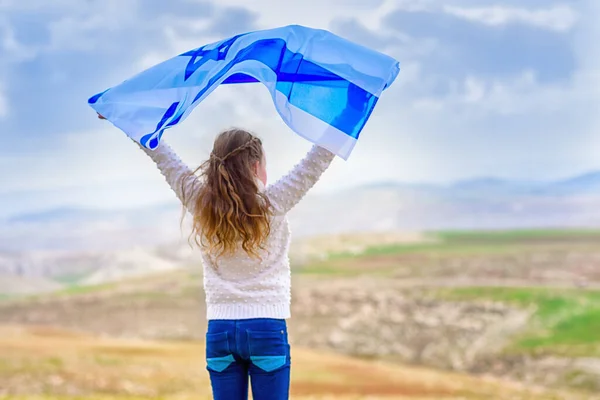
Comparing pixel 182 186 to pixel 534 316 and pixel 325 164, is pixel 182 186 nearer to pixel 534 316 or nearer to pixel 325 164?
pixel 325 164

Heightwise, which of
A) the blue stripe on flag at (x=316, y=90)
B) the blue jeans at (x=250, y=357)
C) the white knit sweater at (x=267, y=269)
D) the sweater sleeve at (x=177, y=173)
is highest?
the blue stripe on flag at (x=316, y=90)

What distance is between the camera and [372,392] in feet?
17.2

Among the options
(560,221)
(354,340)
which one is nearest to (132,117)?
(354,340)

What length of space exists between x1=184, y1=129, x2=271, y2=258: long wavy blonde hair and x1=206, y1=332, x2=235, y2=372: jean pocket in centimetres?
18

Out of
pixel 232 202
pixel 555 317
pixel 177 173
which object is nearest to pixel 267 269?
pixel 232 202

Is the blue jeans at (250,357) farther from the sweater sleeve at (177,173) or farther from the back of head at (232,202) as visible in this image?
the sweater sleeve at (177,173)

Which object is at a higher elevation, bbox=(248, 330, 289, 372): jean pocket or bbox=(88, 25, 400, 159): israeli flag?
bbox=(88, 25, 400, 159): israeli flag

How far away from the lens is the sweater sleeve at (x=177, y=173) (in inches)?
72.9

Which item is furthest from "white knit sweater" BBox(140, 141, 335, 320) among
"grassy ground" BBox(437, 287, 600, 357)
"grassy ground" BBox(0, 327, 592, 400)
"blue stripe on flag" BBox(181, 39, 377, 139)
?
"grassy ground" BBox(437, 287, 600, 357)

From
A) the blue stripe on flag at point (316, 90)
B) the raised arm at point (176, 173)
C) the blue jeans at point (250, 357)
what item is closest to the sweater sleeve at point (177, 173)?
the raised arm at point (176, 173)

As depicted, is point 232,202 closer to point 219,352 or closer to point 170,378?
point 219,352

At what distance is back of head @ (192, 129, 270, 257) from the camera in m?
1.77

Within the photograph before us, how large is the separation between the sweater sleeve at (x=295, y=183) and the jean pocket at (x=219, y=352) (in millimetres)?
297

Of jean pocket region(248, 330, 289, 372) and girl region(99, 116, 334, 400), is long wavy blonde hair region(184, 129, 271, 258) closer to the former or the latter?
girl region(99, 116, 334, 400)
